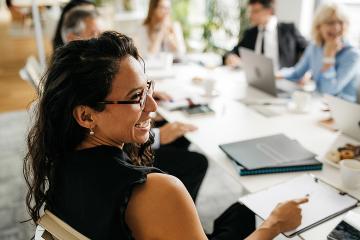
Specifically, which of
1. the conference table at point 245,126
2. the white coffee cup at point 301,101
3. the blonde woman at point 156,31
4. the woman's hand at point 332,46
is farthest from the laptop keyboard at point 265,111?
the blonde woman at point 156,31

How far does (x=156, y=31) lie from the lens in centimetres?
321

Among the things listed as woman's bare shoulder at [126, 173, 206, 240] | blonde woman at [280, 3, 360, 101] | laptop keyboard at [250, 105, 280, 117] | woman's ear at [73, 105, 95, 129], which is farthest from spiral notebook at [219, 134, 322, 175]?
blonde woman at [280, 3, 360, 101]

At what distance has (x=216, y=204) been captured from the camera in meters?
2.41

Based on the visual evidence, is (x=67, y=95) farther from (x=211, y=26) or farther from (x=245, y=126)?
(x=211, y=26)

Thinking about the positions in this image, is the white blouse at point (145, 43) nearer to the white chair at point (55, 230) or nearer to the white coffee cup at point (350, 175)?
the white coffee cup at point (350, 175)

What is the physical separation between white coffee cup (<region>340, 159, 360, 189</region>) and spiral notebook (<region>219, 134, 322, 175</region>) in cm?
12

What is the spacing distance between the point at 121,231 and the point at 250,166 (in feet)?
2.05

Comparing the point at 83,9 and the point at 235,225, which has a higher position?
the point at 83,9

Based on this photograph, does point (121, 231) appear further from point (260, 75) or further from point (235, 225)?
point (260, 75)

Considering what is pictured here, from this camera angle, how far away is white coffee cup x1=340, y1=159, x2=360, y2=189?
1.19m

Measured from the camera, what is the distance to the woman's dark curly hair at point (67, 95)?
2.94 ft

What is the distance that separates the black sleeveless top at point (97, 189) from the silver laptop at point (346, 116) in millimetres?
990

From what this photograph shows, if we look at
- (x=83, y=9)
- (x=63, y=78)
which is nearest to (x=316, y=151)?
(x=63, y=78)

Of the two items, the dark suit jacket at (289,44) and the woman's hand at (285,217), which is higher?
the dark suit jacket at (289,44)
